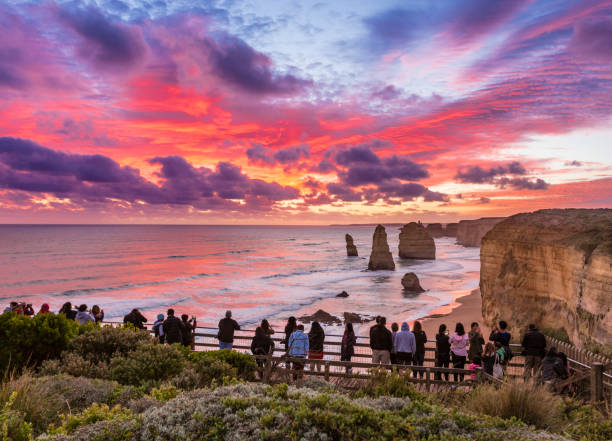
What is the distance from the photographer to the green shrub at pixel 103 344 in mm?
9805

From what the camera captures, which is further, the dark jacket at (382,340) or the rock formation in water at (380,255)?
the rock formation in water at (380,255)

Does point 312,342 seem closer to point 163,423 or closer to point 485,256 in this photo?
point 163,423

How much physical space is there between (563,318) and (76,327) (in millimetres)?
19251

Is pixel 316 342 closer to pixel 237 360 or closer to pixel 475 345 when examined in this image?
pixel 237 360

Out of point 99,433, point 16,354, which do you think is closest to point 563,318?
point 99,433

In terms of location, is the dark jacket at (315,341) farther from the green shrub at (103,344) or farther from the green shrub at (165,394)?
the green shrub at (165,394)

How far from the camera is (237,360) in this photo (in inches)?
388

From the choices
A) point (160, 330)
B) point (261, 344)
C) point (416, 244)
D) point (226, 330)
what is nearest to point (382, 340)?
point (261, 344)

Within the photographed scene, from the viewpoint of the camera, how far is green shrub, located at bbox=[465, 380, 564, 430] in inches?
241

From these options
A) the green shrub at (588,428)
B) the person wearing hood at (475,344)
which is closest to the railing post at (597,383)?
the green shrub at (588,428)

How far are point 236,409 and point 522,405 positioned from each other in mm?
4648

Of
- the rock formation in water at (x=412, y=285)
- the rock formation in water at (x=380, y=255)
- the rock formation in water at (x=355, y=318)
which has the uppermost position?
the rock formation in water at (x=380, y=255)

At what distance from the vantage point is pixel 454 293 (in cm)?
4253

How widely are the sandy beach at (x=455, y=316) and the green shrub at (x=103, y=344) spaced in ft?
62.2
